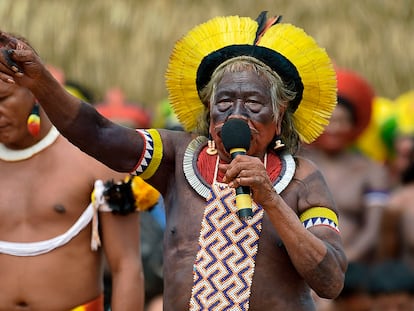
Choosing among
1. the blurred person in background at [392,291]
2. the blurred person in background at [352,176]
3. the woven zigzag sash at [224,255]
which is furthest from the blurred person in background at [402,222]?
the woven zigzag sash at [224,255]

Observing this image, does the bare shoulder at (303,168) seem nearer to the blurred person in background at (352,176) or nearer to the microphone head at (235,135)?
the microphone head at (235,135)

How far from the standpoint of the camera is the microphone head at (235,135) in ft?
16.6

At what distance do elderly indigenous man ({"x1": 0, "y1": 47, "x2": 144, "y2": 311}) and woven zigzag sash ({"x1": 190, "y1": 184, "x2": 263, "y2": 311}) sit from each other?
103 cm

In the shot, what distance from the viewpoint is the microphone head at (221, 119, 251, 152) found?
16.6 ft

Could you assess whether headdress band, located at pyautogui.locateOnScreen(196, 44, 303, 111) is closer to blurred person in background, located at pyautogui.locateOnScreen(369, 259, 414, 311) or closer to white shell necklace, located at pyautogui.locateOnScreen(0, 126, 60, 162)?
white shell necklace, located at pyautogui.locateOnScreen(0, 126, 60, 162)

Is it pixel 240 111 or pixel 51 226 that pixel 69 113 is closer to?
pixel 240 111

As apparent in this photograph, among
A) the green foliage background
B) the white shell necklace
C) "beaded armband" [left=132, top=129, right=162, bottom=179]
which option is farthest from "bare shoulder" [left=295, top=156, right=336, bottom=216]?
the green foliage background

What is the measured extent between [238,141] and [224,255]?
21.4 inches

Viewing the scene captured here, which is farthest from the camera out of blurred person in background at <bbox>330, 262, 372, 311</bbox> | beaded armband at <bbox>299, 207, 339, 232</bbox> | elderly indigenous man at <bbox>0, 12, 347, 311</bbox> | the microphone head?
blurred person in background at <bbox>330, 262, 372, 311</bbox>

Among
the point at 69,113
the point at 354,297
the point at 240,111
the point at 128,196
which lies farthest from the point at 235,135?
the point at 354,297

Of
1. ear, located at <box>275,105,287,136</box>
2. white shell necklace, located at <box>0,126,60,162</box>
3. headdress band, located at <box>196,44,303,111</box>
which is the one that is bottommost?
white shell necklace, located at <box>0,126,60,162</box>

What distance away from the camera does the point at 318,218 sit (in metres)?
5.41

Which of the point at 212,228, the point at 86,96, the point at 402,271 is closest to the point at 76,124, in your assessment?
the point at 212,228

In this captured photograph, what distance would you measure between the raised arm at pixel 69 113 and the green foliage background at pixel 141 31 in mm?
7760
